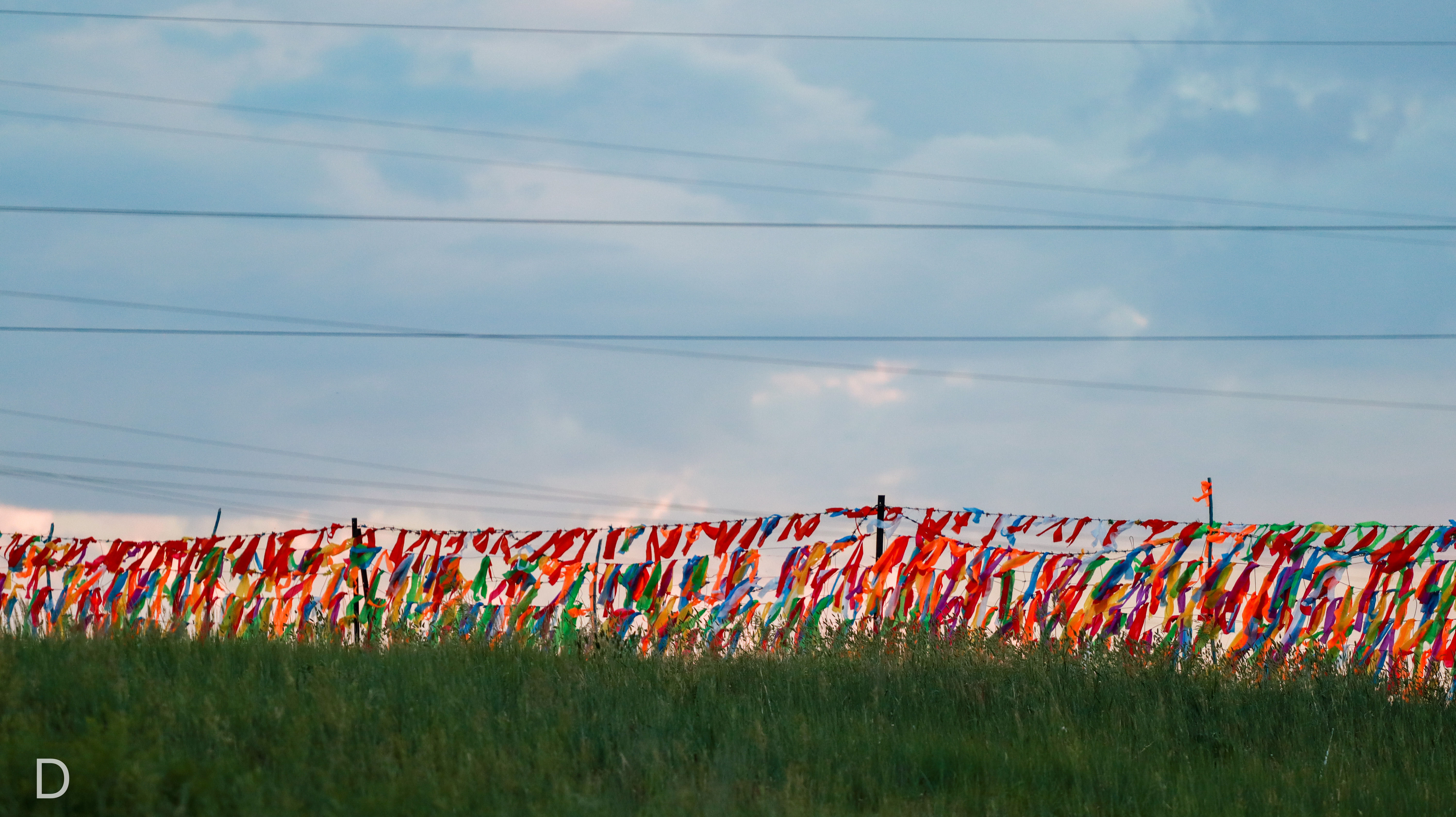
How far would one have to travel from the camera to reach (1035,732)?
757 cm

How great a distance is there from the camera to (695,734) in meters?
7.02

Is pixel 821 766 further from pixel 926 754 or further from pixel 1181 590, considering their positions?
pixel 1181 590

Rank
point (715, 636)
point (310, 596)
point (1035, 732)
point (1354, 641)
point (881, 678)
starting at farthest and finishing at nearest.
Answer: point (310, 596) < point (715, 636) < point (1354, 641) < point (881, 678) < point (1035, 732)

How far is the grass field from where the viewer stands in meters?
5.53

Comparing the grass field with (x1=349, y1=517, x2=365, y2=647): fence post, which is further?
(x1=349, y1=517, x2=365, y2=647): fence post

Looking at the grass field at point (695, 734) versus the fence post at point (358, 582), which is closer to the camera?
the grass field at point (695, 734)

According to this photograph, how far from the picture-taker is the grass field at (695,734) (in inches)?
218

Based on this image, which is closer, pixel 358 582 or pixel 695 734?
pixel 695 734

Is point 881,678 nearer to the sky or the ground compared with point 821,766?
nearer to the sky

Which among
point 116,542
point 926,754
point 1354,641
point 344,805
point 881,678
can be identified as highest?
point 116,542

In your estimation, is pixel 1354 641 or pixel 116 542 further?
pixel 116 542

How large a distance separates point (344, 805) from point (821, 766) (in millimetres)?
2582

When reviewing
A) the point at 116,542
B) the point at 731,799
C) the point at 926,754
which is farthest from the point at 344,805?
the point at 116,542

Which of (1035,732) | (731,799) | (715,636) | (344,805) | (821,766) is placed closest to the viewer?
(344,805)
